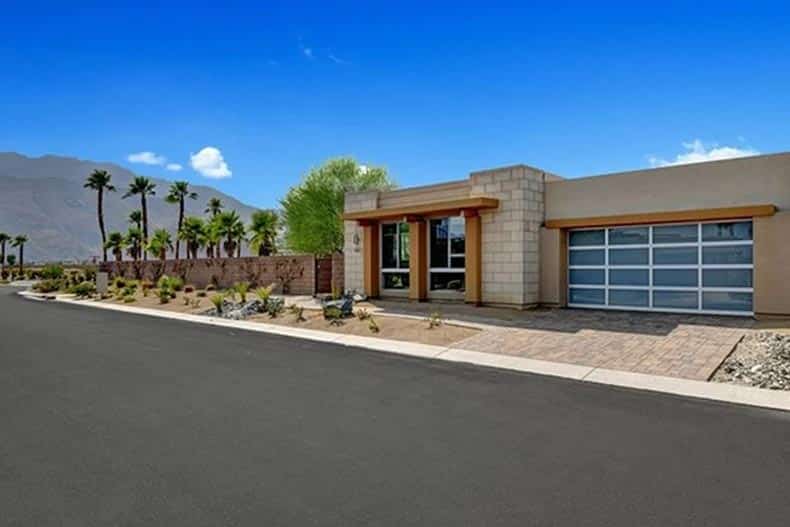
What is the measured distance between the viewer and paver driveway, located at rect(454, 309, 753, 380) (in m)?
9.40

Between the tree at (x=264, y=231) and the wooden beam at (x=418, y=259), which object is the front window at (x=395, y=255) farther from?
the tree at (x=264, y=231)

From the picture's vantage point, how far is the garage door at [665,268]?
45.6 feet

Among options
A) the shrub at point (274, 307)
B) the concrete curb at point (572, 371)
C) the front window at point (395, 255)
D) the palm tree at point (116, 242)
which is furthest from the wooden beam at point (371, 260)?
the palm tree at point (116, 242)

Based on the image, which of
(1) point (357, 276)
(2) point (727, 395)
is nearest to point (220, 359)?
(2) point (727, 395)

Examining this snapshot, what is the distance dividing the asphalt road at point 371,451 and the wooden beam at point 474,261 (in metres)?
8.31

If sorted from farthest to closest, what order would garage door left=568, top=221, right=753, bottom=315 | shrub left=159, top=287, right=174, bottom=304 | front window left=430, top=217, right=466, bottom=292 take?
shrub left=159, top=287, right=174, bottom=304 → front window left=430, top=217, right=466, bottom=292 → garage door left=568, top=221, right=753, bottom=315

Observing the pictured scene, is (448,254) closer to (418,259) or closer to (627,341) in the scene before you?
(418,259)

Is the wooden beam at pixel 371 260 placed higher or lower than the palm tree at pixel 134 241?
lower

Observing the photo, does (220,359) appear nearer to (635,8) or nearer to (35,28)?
(635,8)

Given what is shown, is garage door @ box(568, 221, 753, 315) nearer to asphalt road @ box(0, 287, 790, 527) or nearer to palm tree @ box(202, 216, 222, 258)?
asphalt road @ box(0, 287, 790, 527)

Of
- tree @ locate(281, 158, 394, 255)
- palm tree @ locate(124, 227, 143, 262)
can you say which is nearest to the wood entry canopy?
tree @ locate(281, 158, 394, 255)

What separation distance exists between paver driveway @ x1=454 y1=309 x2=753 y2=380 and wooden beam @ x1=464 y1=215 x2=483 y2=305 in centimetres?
264

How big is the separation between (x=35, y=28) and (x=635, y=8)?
58.2 ft

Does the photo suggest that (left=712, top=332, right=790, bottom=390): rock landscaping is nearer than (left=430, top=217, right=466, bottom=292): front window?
Yes
